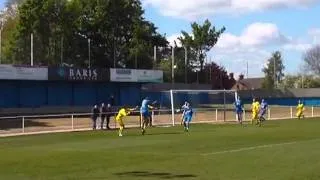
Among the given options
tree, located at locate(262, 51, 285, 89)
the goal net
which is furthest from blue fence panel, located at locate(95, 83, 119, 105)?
tree, located at locate(262, 51, 285, 89)

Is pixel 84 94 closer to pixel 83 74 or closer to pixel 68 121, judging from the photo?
pixel 83 74

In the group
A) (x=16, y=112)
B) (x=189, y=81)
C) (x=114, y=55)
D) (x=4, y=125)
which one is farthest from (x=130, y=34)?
(x=4, y=125)

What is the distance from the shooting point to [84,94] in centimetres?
6944

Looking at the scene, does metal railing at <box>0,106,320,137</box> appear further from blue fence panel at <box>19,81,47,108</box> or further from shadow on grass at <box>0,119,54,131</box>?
blue fence panel at <box>19,81,47,108</box>

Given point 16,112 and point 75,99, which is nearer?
point 16,112

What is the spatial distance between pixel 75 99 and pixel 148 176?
172 ft

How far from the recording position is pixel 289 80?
6501 inches

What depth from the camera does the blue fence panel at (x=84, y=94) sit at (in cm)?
6862

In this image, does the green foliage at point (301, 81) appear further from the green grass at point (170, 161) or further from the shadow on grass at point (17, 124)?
the green grass at point (170, 161)

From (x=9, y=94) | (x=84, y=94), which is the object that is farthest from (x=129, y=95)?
(x=9, y=94)

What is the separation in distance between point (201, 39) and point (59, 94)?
49.4 m

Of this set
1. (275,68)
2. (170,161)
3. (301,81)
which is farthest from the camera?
(275,68)

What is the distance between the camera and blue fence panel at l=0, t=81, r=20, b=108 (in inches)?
2434

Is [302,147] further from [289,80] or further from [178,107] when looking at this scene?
[289,80]
